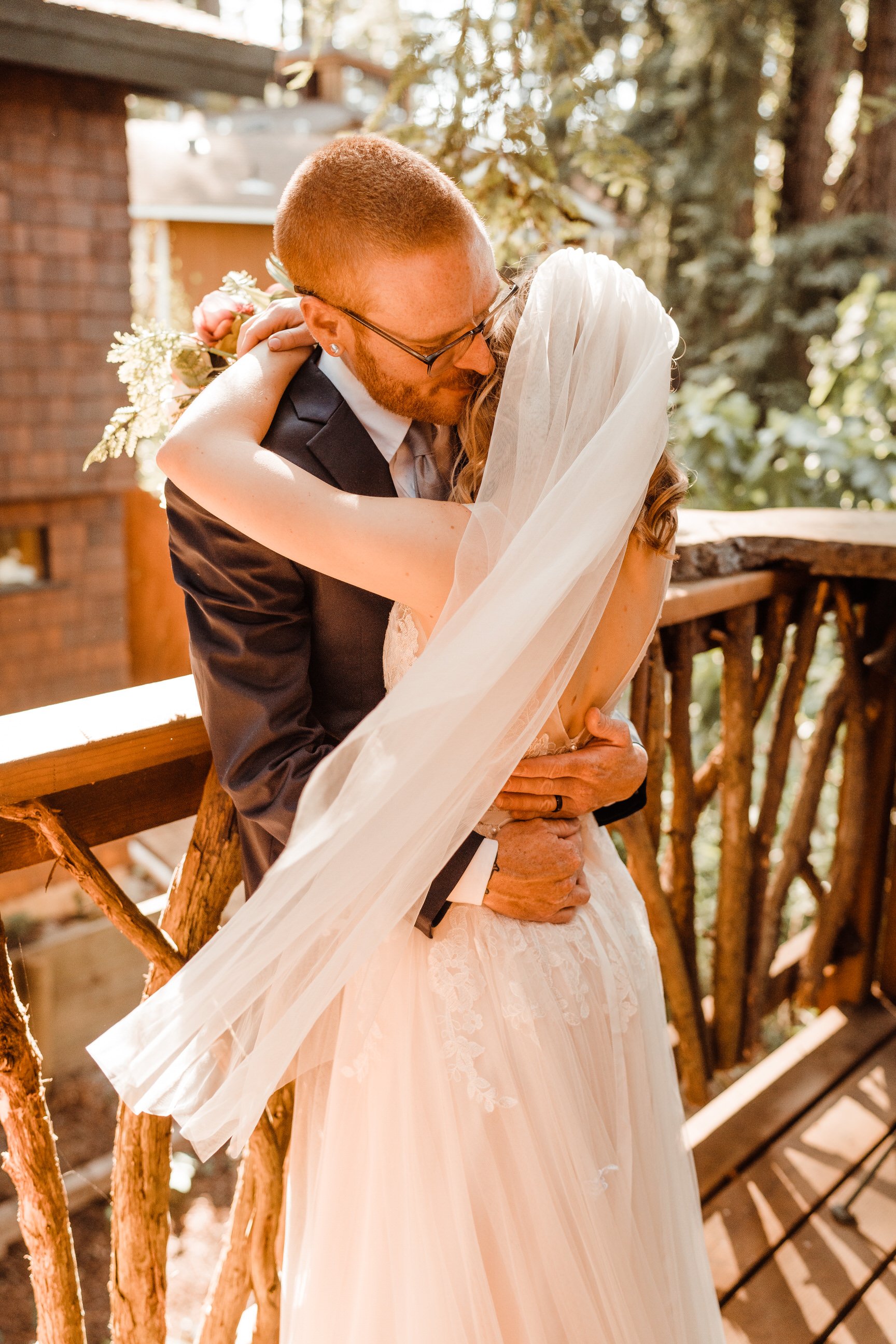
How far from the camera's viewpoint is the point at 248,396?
121cm

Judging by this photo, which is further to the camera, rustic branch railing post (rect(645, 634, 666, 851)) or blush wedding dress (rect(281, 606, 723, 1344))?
rustic branch railing post (rect(645, 634, 666, 851))

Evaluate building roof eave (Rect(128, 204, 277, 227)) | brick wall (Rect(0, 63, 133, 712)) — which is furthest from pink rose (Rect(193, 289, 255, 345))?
building roof eave (Rect(128, 204, 277, 227))

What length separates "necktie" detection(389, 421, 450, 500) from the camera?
4.20 ft

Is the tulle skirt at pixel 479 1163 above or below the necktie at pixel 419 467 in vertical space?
below

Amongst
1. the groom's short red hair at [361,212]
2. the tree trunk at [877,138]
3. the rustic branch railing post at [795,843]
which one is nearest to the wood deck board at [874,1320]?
the rustic branch railing post at [795,843]

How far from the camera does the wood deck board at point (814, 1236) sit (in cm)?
191

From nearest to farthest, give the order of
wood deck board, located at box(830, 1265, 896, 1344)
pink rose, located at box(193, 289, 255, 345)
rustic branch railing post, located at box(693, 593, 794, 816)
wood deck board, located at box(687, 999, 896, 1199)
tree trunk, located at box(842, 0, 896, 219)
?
pink rose, located at box(193, 289, 255, 345) < wood deck board, located at box(830, 1265, 896, 1344) < wood deck board, located at box(687, 999, 896, 1199) < rustic branch railing post, located at box(693, 593, 794, 816) < tree trunk, located at box(842, 0, 896, 219)

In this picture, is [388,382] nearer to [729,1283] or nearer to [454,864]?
[454,864]

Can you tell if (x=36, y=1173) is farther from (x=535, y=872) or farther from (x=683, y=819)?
(x=683, y=819)

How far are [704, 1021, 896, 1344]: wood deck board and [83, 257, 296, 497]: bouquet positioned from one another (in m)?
1.81

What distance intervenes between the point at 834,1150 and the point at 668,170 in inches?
281

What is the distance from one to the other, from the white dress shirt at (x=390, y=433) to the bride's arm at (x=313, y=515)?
147 millimetres

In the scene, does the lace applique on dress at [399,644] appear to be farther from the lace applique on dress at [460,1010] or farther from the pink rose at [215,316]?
the pink rose at [215,316]

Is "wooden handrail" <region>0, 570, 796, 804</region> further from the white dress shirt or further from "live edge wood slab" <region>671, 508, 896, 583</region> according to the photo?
"live edge wood slab" <region>671, 508, 896, 583</region>
